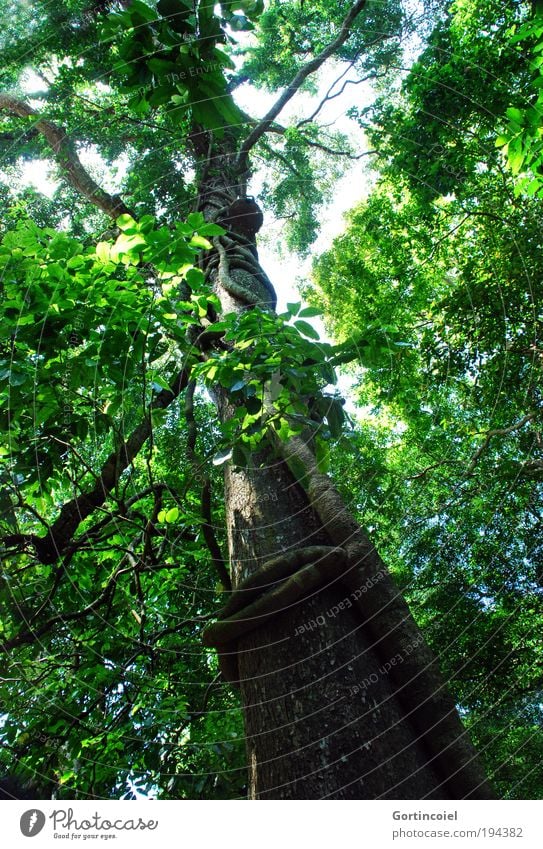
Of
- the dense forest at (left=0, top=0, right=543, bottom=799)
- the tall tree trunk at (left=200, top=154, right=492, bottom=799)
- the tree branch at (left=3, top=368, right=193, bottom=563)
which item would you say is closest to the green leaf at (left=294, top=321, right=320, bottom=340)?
the dense forest at (left=0, top=0, right=543, bottom=799)

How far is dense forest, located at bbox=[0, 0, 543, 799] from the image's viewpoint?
1088 mm

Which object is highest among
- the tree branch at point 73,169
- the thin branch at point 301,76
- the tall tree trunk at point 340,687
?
the tree branch at point 73,169

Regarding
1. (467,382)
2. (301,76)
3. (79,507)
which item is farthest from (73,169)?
(467,382)

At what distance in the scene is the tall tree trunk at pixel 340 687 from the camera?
951mm

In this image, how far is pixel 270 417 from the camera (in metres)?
1.21

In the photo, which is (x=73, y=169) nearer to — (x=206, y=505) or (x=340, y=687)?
(x=206, y=505)

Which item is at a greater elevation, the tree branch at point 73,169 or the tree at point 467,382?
the tree branch at point 73,169

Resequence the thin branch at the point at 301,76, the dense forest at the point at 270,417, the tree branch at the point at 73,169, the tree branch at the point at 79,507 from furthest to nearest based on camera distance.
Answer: the tree branch at the point at 73,169, the thin branch at the point at 301,76, the tree branch at the point at 79,507, the dense forest at the point at 270,417

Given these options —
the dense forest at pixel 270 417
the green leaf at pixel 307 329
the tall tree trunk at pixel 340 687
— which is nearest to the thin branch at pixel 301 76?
the dense forest at pixel 270 417

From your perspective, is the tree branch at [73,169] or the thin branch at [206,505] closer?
the thin branch at [206,505]

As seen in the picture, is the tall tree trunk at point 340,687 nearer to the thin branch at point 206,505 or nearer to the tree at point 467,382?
the thin branch at point 206,505

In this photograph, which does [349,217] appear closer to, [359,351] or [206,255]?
[206,255]

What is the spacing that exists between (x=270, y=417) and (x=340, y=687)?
544 millimetres

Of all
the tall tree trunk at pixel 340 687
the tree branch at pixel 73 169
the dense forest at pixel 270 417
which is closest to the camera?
the tall tree trunk at pixel 340 687
